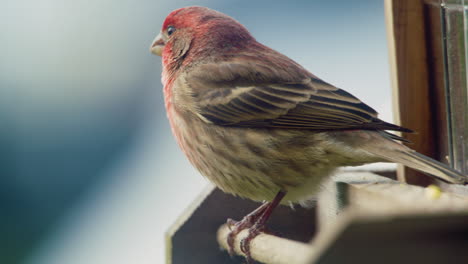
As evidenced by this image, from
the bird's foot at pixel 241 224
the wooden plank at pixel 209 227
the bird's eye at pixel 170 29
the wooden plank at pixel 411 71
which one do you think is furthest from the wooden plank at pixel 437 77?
the bird's eye at pixel 170 29

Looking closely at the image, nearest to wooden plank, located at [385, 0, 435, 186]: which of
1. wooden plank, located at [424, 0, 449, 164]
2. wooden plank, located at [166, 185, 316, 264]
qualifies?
wooden plank, located at [424, 0, 449, 164]

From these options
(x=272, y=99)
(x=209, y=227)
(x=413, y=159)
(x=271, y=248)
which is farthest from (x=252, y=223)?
(x=413, y=159)

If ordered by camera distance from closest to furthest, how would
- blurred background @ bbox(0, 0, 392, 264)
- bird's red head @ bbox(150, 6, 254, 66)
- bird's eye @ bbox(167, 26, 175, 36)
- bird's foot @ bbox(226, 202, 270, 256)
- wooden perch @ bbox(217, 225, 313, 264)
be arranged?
wooden perch @ bbox(217, 225, 313, 264) < bird's foot @ bbox(226, 202, 270, 256) < bird's red head @ bbox(150, 6, 254, 66) < bird's eye @ bbox(167, 26, 175, 36) < blurred background @ bbox(0, 0, 392, 264)

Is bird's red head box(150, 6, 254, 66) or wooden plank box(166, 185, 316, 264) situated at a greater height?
bird's red head box(150, 6, 254, 66)

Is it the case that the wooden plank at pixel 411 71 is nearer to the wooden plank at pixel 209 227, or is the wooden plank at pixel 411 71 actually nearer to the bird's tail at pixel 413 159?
the bird's tail at pixel 413 159

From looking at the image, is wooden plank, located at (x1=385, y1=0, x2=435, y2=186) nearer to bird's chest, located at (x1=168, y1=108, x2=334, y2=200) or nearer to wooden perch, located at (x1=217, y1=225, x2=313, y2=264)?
bird's chest, located at (x1=168, y1=108, x2=334, y2=200)

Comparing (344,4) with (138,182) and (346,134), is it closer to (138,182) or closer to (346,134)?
(138,182)

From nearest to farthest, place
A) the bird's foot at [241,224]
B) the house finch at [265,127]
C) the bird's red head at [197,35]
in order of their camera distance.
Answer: the house finch at [265,127]
the bird's foot at [241,224]
the bird's red head at [197,35]

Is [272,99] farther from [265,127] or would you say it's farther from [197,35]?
[197,35]
